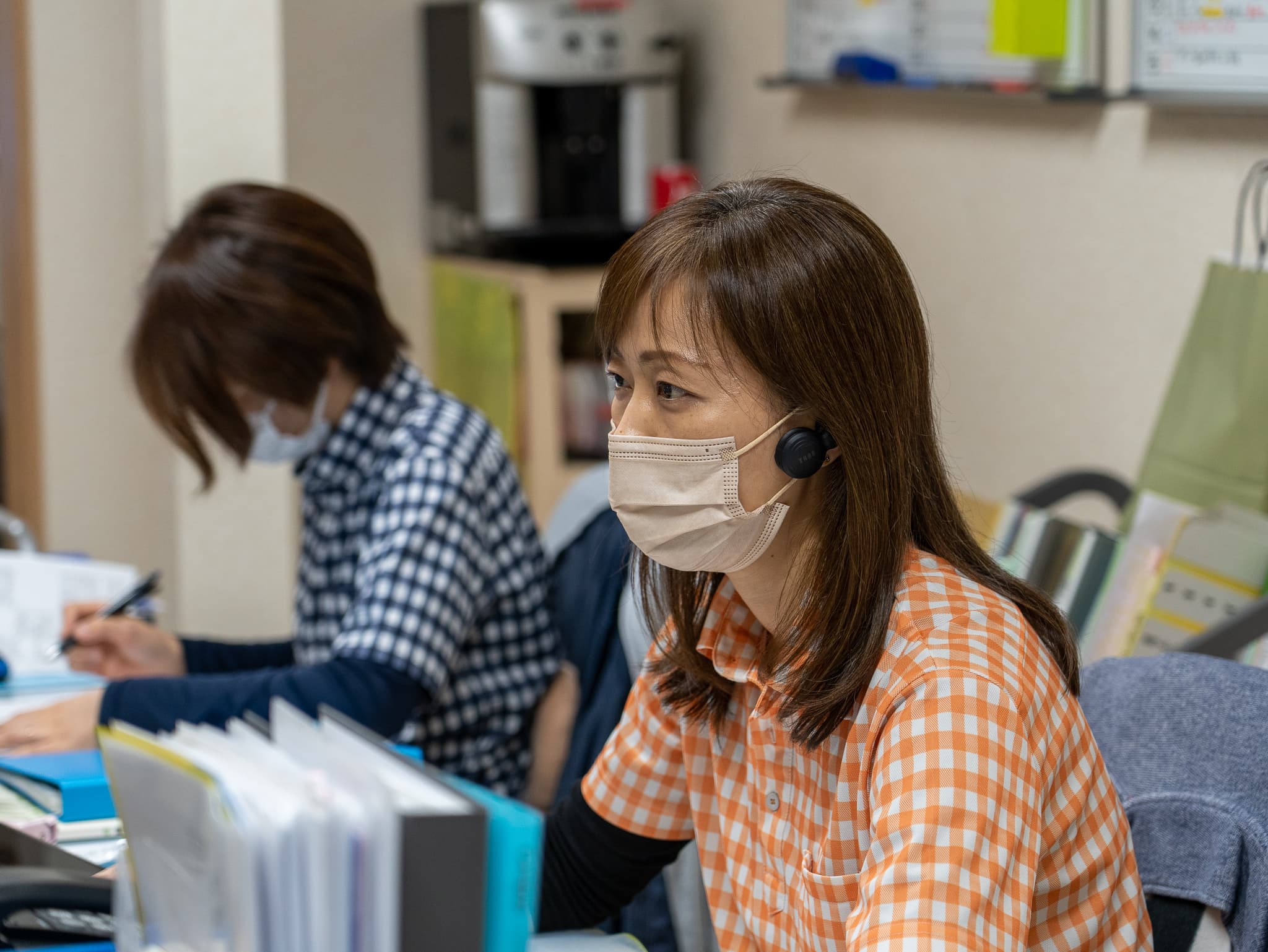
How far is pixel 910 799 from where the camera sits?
0.86m

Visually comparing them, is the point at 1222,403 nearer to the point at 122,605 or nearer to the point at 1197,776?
the point at 1197,776

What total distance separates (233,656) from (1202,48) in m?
1.57

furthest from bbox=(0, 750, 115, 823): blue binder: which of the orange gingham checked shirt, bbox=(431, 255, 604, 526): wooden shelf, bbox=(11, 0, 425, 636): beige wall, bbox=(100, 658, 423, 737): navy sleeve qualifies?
bbox=(431, 255, 604, 526): wooden shelf

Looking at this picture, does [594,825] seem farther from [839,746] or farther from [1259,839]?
[1259,839]

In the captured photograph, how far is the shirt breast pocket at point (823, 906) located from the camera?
0.97 m

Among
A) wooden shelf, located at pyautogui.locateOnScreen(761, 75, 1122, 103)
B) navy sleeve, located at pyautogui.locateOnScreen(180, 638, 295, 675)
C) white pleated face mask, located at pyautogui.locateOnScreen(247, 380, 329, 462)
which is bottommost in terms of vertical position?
navy sleeve, located at pyautogui.locateOnScreen(180, 638, 295, 675)

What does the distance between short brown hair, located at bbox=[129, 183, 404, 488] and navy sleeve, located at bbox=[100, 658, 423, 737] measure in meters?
0.34

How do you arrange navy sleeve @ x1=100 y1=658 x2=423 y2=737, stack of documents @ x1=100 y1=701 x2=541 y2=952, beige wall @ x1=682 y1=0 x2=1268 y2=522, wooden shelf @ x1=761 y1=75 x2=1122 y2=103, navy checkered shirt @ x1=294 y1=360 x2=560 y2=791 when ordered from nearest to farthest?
stack of documents @ x1=100 y1=701 x2=541 y2=952 → navy sleeve @ x1=100 y1=658 x2=423 y2=737 → navy checkered shirt @ x1=294 y1=360 x2=560 y2=791 → beige wall @ x1=682 y1=0 x2=1268 y2=522 → wooden shelf @ x1=761 y1=75 x2=1122 y2=103

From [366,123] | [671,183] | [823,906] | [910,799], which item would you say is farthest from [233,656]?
[366,123]

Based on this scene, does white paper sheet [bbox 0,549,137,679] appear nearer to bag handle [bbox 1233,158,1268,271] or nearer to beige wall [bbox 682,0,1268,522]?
beige wall [bbox 682,0,1268,522]

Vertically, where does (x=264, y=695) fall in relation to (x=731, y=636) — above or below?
below

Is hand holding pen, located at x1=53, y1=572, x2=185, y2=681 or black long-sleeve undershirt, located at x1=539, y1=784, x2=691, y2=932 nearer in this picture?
black long-sleeve undershirt, located at x1=539, y1=784, x2=691, y2=932

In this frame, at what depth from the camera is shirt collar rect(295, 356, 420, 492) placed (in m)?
1.73

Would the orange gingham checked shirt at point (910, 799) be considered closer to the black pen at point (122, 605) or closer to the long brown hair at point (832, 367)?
the long brown hair at point (832, 367)
